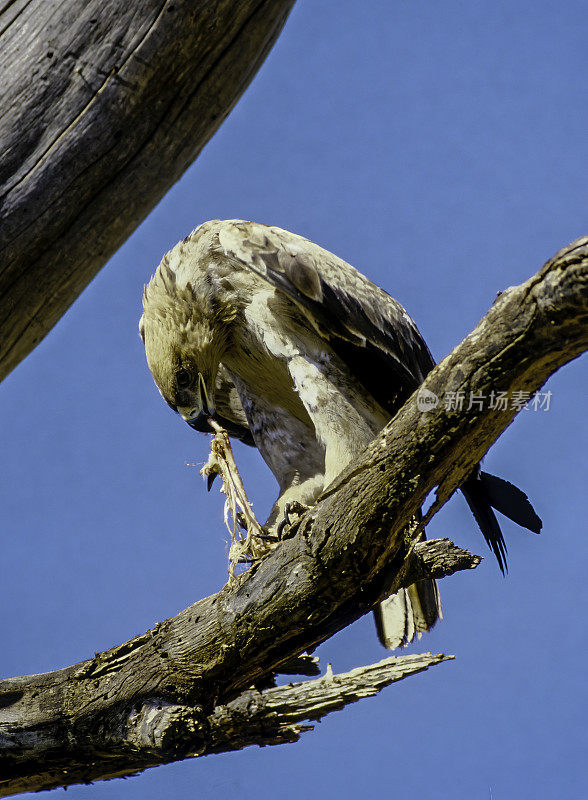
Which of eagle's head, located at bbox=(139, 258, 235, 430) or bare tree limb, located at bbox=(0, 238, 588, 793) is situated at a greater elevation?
eagle's head, located at bbox=(139, 258, 235, 430)

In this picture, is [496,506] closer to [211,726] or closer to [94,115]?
[211,726]

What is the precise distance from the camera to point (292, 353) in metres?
3.83

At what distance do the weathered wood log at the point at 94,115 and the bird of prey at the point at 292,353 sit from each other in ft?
6.01

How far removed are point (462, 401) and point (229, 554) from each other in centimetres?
139

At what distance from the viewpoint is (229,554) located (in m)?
3.29

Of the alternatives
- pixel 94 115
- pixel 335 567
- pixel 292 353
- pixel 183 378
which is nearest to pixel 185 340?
pixel 183 378

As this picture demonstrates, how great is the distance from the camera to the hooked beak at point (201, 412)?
165 inches

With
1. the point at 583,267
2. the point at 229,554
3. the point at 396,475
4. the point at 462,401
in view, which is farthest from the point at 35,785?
the point at 583,267

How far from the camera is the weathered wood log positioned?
181 cm

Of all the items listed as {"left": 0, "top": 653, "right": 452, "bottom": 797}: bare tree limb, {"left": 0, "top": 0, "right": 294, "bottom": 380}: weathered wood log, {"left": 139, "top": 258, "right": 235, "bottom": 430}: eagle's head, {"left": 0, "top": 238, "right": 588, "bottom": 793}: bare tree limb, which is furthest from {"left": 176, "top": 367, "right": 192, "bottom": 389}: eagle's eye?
{"left": 0, "top": 0, "right": 294, "bottom": 380}: weathered wood log

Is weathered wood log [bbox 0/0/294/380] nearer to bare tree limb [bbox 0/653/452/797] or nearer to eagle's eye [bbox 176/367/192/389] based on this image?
bare tree limb [bbox 0/653/452/797]

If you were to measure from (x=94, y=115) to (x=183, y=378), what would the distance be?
2.41 m

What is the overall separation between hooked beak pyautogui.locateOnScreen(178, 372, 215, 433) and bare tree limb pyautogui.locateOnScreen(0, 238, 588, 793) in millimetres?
1284

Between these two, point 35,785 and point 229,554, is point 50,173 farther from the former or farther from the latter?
point 35,785
